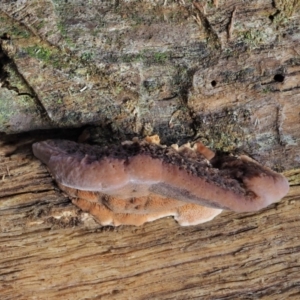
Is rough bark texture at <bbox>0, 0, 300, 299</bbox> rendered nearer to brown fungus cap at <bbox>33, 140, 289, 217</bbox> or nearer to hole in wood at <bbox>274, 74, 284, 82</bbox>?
hole in wood at <bbox>274, 74, 284, 82</bbox>

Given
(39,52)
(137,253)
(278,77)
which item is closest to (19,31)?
(39,52)

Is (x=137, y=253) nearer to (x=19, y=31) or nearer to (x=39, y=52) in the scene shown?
(x=39, y=52)

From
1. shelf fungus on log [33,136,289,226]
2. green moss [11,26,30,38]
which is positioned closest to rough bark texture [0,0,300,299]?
green moss [11,26,30,38]

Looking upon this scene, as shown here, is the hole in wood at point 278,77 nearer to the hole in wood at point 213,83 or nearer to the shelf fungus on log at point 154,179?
the hole in wood at point 213,83

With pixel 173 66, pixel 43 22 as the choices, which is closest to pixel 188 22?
pixel 173 66

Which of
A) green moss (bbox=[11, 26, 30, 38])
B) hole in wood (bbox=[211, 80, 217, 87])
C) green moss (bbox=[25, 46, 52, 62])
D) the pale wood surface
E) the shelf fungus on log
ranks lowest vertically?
the pale wood surface

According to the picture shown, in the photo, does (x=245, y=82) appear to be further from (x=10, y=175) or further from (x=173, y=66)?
(x=10, y=175)
